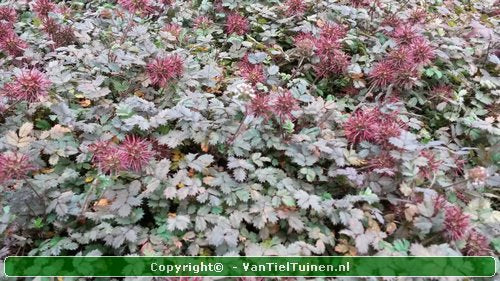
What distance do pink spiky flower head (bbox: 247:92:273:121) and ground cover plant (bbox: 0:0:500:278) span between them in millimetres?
11

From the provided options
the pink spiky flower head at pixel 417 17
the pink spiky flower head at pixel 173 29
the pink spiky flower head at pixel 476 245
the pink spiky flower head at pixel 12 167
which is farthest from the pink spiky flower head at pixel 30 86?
the pink spiky flower head at pixel 417 17

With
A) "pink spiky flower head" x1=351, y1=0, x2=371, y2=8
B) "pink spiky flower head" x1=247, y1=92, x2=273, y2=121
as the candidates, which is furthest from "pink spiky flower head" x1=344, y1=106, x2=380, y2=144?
"pink spiky flower head" x1=351, y1=0, x2=371, y2=8

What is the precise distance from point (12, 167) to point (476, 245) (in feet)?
6.96

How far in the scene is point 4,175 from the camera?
1923mm

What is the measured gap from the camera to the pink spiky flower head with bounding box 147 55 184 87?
8.25ft

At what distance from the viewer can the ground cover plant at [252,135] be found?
2.01m

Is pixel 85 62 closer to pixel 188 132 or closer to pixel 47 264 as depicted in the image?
pixel 188 132

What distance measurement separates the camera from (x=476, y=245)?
6.45 feet

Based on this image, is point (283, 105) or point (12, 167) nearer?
point (12, 167)

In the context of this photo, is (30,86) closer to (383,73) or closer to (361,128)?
(361,128)

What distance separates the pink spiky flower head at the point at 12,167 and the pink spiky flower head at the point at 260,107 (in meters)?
1.11

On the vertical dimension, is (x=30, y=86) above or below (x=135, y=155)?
above

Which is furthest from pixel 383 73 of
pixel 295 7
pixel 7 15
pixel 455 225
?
pixel 7 15

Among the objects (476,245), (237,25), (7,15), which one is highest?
(237,25)
